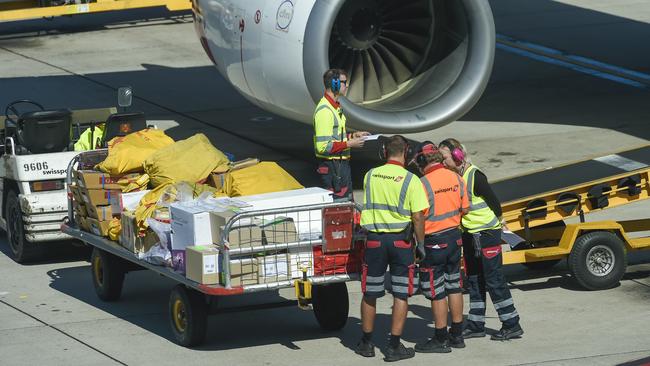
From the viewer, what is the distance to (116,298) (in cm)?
1269

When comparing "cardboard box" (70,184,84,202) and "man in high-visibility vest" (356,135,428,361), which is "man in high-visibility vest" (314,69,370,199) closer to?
"cardboard box" (70,184,84,202)

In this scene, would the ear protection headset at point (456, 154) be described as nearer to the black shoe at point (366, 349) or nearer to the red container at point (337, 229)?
the red container at point (337, 229)

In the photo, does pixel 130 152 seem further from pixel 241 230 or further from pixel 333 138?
pixel 241 230

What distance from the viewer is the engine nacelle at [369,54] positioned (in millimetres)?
14891

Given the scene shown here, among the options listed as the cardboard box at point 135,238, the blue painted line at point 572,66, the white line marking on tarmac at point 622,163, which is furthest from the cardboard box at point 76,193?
the blue painted line at point 572,66

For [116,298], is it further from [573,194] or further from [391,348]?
[573,194]

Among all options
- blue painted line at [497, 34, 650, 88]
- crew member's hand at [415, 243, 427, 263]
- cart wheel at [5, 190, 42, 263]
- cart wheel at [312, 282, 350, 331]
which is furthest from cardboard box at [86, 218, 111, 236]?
blue painted line at [497, 34, 650, 88]

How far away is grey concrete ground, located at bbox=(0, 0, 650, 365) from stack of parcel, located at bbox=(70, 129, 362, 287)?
72 cm

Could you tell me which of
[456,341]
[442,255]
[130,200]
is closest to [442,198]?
[442,255]

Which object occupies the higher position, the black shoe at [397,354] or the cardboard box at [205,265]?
the cardboard box at [205,265]

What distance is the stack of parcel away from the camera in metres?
10.6

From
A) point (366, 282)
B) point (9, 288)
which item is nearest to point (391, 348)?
point (366, 282)

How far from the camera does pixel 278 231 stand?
10766mm

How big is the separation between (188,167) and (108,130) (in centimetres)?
248
